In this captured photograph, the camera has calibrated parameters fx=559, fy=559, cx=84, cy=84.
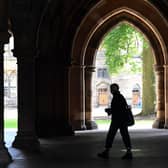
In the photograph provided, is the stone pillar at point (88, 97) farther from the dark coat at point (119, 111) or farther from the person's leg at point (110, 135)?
the dark coat at point (119, 111)

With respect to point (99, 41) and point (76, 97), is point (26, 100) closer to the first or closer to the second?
point (76, 97)

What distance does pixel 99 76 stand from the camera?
146ft

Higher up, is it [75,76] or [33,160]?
[75,76]

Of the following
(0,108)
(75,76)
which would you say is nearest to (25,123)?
(0,108)

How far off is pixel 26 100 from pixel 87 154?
76.0 inches

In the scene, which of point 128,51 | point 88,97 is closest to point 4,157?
point 88,97

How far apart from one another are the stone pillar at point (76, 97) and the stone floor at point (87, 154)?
4.12m

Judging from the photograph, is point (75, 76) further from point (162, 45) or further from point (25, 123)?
point (25, 123)

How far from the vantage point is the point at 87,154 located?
1183 cm

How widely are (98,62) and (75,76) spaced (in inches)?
950

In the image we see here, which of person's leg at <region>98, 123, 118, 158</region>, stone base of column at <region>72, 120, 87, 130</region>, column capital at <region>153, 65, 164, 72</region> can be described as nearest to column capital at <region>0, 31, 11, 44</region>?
person's leg at <region>98, 123, 118, 158</region>

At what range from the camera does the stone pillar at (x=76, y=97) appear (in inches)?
797

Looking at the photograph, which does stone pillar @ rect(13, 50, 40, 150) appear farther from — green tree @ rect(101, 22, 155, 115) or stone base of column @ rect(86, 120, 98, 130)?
green tree @ rect(101, 22, 155, 115)

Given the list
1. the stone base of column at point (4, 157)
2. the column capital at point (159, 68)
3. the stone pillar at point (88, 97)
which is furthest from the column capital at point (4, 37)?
the column capital at point (159, 68)
